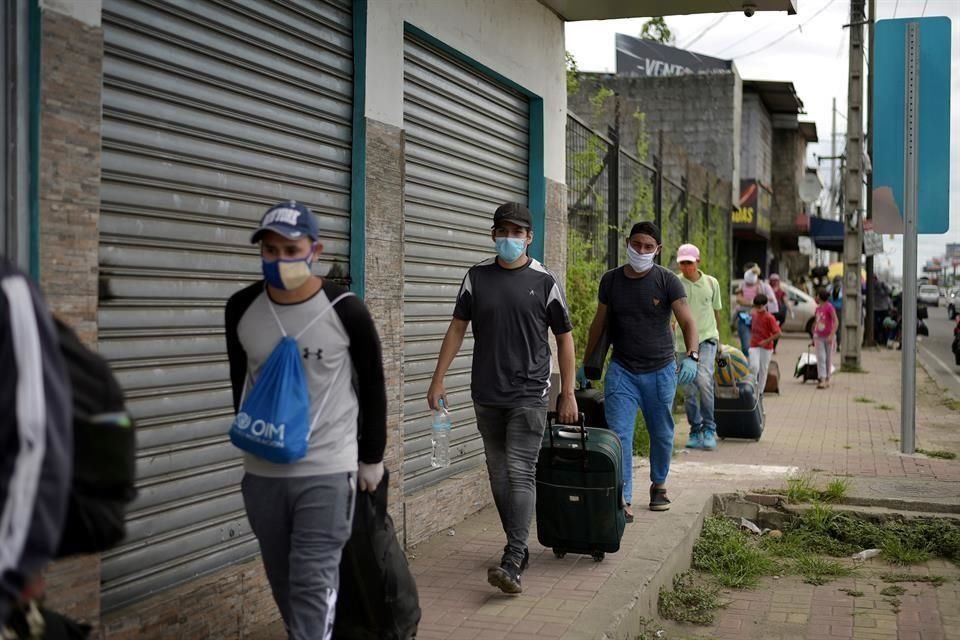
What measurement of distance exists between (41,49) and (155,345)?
133cm

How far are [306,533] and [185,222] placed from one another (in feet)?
5.19

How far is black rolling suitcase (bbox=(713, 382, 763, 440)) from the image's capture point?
38.4ft

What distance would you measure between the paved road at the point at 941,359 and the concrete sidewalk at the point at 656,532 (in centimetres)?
604

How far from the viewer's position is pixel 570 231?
35.6 feet

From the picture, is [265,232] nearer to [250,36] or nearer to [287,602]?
[287,602]

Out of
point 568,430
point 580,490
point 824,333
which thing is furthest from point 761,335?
point 580,490

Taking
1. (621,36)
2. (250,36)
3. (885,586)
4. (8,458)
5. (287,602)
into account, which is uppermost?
(621,36)

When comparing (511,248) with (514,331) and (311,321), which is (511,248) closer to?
(514,331)

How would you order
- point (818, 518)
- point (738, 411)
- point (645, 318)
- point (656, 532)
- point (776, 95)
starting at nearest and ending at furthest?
point (656, 532) < point (645, 318) < point (818, 518) < point (738, 411) < point (776, 95)

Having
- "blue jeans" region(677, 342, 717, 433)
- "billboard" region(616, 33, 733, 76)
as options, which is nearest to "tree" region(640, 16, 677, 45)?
"billboard" region(616, 33, 733, 76)

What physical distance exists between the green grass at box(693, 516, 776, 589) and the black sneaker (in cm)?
195

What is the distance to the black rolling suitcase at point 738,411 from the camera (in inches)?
461

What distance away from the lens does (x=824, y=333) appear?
1753 cm

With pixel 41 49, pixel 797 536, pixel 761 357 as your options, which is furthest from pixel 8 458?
pixel 761 357
